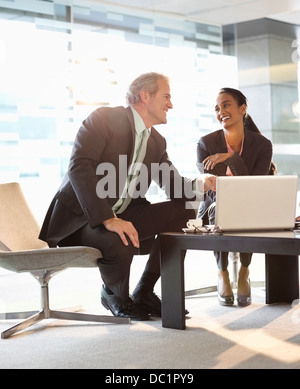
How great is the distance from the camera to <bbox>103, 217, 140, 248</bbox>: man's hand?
10.9 feet

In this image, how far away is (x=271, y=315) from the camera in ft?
11.7

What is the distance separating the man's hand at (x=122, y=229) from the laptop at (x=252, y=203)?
449 millimetres

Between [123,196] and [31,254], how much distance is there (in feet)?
2.21

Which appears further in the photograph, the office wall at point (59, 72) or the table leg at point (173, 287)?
the office wall at point (59, 72)

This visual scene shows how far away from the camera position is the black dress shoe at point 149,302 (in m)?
3.62

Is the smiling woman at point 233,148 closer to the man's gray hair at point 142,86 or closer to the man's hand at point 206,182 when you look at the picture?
the man's hand at point 206,182

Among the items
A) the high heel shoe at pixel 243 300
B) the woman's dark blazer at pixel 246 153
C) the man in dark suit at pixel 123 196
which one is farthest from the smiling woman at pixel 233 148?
the man in dark suit at pixel 123 196

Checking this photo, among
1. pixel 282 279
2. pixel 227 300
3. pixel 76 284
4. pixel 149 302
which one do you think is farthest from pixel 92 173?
pixel 76 284

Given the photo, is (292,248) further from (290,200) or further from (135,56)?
(135,56)

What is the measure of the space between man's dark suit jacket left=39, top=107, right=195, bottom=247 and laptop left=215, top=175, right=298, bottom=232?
59cm

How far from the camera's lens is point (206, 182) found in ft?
12.1

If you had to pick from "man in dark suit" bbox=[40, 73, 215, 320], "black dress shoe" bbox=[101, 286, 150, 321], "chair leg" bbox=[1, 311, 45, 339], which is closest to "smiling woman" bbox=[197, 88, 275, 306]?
"man in dark suit" bbox=[40, 73, 215, 320]

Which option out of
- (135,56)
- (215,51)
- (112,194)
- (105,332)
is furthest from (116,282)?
(215,51)
